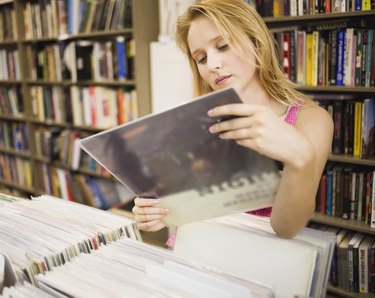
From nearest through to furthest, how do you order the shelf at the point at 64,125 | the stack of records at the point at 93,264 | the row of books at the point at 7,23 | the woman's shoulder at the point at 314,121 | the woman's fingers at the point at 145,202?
the stack of records at the point at 93,264
the woman's fingers at the point at 145,202
the woman's shoulder at the point at 314,121
the shelf at the point at 64,125
the row of books at the point at 7,23

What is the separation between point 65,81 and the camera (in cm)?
295

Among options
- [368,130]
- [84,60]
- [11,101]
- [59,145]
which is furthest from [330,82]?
[11,101]

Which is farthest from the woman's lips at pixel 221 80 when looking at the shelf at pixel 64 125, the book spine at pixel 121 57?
the shelf at pixel 64 125

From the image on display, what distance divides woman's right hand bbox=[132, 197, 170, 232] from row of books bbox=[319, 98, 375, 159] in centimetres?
137

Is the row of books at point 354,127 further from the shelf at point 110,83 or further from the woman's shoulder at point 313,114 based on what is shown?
the shelf at point 110,83

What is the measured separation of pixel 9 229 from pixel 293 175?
0.48m

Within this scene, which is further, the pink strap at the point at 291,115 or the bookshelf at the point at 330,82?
the bookshelf at the point at 330,82

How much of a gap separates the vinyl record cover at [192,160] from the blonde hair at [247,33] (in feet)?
1.36

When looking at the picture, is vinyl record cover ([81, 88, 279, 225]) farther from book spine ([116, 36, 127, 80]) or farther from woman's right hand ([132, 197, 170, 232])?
book spine ([116, 36, 127, 80])

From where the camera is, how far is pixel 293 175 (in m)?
0.57

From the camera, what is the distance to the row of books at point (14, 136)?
138 inches

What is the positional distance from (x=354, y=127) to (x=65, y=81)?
→ 7.15 ft

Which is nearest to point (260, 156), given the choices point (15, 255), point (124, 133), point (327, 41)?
point (124, 133)

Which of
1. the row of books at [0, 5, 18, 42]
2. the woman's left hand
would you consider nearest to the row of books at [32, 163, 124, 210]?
the row of books at [0, 5, 18, 42]
